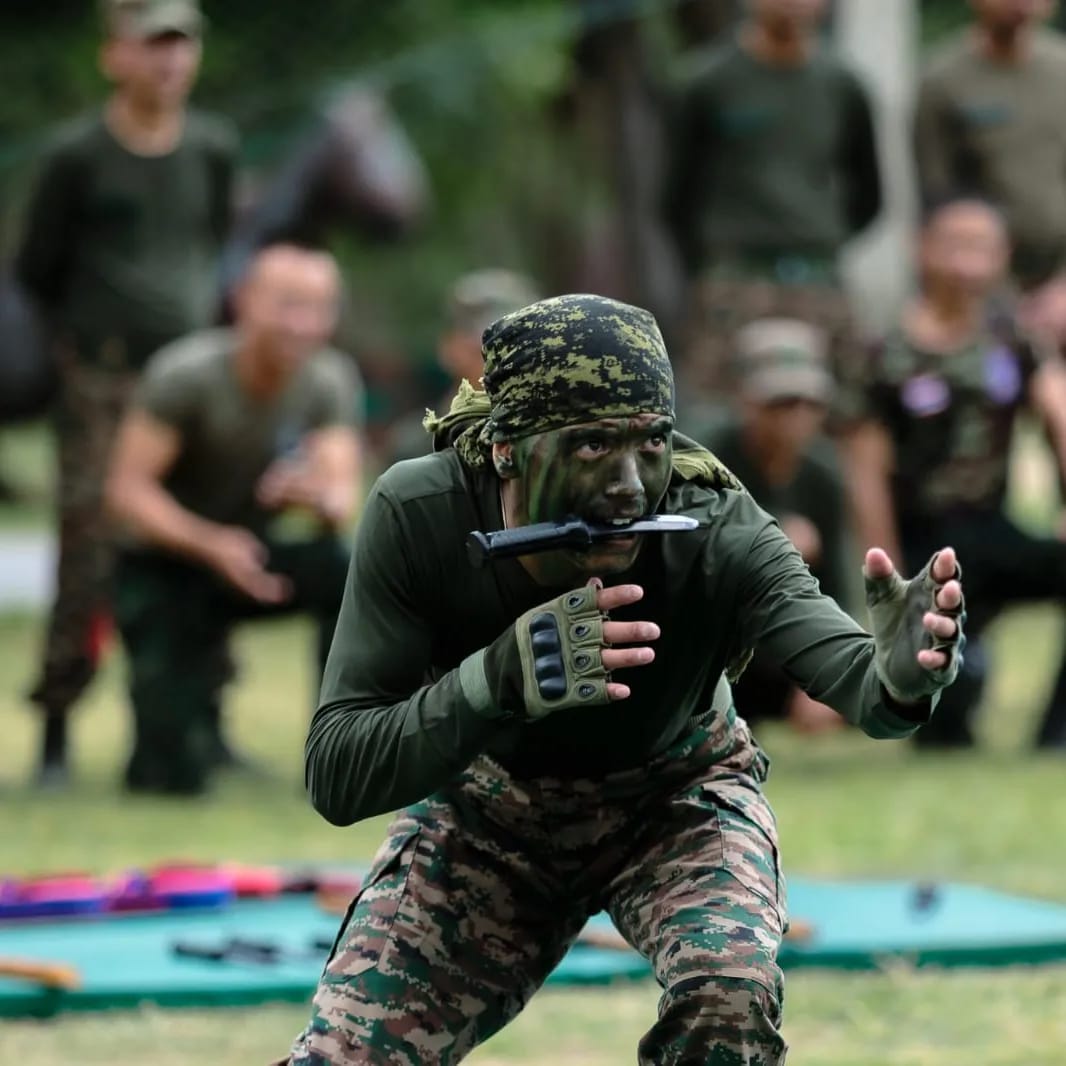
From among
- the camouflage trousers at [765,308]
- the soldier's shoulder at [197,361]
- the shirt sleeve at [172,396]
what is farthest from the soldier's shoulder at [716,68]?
the shirt sleeve at [172,396]

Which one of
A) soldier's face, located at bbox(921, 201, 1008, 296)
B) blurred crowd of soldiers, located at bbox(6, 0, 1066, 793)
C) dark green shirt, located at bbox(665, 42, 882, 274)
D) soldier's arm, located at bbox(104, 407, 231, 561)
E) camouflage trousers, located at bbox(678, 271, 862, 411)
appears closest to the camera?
soldier's arm, located at bbox(104, 407, 231, 561)

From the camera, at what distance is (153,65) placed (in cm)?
891

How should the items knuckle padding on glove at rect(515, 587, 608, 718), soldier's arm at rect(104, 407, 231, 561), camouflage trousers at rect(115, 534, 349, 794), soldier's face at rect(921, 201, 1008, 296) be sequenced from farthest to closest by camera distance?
soldier's face at rect(921, 201, 1008, 296) → camouflage trousers at rect(115, 534, 349, 794) → soldier's arm at rect(104, 407, 231, 561) → knuckle padding on glove at rect(515, 587, 608, 718)

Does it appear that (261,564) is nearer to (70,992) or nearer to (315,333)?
(315,333)

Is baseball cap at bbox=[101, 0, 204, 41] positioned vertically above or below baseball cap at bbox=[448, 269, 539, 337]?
above

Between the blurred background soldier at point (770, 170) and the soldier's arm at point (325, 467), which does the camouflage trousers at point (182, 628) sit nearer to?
the soldier's arm at point (325, 467)

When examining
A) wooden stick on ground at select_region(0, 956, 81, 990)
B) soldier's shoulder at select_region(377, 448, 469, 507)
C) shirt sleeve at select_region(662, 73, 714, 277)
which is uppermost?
shirt sleeve at select_region(662, 73, 714, 277)

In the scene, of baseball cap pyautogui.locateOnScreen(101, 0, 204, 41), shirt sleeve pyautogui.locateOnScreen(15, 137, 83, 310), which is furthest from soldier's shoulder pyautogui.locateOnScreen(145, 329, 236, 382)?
baseball cap pyautogui.locateOnScreen(101, 0, 204, 41)

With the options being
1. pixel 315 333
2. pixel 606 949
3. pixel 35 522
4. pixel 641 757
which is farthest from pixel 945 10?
pixel 641 757

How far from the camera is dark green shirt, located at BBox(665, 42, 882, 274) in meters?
9.87

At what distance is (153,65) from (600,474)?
5.60m

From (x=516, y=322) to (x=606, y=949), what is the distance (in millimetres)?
2506

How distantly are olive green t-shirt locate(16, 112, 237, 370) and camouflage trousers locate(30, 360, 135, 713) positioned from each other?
12 cm

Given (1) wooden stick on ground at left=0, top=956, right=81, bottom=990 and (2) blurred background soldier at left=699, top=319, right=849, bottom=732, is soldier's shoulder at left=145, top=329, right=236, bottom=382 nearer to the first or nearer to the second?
(2) blurred background soldier at left=699, top=319, right=849, bottom=732
